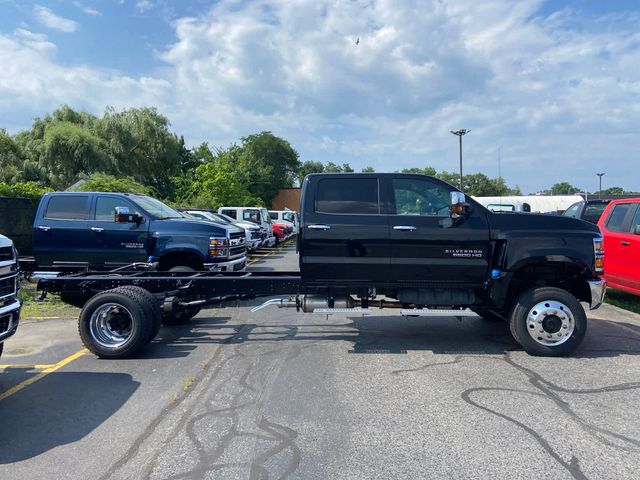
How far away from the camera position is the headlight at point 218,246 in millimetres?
8555

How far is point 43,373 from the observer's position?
220 inches

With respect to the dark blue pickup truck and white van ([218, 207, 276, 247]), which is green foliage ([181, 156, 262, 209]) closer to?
white van ([218, 207, 276, 247])

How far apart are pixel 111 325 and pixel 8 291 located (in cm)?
151

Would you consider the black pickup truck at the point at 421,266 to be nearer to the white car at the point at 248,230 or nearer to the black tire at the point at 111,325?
the black tire at the point at 111,325

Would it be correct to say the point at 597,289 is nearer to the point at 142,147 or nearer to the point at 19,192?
the point at 19,192

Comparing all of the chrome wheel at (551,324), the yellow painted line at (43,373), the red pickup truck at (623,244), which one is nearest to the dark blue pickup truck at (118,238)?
the yellow painted line at (43,373)

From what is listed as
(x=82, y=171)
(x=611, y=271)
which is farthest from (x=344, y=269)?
(x=82, y=171)

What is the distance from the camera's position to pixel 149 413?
436cm

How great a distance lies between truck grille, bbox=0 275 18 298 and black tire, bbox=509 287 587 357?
18.7 ft

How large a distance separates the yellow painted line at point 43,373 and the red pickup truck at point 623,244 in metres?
8.46

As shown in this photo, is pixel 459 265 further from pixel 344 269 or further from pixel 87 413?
pixel 87 413

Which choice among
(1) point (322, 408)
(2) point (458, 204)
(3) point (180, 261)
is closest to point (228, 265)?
(3) point (180, 261)

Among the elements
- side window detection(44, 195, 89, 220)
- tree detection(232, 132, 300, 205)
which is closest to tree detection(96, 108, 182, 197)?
tree detection(232, 132, 300, 205)

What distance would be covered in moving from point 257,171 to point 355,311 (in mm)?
52408
